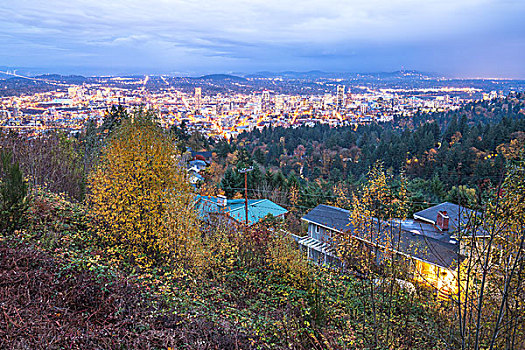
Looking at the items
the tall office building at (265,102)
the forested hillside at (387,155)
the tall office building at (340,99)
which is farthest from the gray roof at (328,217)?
the tall office building at (340,99)

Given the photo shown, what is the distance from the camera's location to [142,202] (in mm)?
6965

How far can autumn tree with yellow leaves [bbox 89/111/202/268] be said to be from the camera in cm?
648

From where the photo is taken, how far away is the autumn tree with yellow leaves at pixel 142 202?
648 centimetres

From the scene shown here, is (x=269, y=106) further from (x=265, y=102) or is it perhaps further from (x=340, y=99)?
(x=340, y=99)

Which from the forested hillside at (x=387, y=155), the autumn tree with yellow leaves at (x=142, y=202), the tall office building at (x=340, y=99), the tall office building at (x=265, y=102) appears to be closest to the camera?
the autumn tree with yellow leaves at (x=142, y=202)

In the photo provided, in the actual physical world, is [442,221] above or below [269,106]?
below

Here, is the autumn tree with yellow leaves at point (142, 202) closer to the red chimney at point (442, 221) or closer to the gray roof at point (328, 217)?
the gray roof at point (328, 217)

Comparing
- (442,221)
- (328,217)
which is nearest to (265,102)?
(328,217)

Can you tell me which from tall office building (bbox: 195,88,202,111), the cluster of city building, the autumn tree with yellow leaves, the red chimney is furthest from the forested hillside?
tall office building (bbox: 195,88,202,111)

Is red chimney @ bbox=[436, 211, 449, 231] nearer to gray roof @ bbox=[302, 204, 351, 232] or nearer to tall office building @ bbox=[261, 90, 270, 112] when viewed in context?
gray roof @ bbox=[302, 204, 351, 232]

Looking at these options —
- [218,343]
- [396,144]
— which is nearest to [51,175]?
[218,343]

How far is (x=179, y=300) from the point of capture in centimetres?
530

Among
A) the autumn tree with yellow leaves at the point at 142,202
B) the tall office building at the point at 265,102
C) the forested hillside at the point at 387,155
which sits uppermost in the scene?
the tall office building at the point at 265,102

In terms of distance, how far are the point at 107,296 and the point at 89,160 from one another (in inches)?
512
